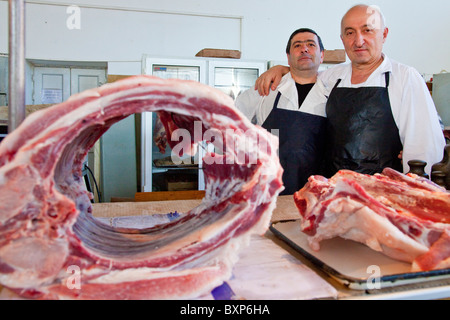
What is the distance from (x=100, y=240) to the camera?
3.28 feet

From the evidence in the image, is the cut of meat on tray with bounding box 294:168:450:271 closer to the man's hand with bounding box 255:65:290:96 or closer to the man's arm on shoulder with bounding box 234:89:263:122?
the man's hand with bounding box 255:65:290:96

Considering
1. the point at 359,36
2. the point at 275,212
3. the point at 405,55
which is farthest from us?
the point at 405,55

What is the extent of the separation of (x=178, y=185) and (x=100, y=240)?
12.4ft

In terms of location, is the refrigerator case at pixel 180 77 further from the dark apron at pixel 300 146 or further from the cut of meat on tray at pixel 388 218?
the cut of meat on tray at pixel 388 218

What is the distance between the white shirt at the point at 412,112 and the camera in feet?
7.84

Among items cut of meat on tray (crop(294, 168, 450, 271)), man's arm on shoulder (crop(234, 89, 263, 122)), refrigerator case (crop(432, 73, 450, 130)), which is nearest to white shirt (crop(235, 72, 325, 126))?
man's arm on shoulder (crop(234, 89, 263, 122))

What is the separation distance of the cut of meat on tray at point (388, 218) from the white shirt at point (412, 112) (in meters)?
1.23

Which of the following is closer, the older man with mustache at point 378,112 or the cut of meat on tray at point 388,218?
the cut of meat on tray at point 388,218

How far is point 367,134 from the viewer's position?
2.47m

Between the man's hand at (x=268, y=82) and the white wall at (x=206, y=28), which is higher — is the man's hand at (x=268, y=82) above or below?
below

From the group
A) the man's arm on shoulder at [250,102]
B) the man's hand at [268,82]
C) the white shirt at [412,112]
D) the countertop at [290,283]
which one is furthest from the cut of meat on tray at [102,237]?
the man's arm on shoulder at [250,102]

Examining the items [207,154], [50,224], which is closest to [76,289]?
[50,224]

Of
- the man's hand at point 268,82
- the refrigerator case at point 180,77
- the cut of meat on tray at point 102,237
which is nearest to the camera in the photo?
the cut of meat on tray at point 102,237
